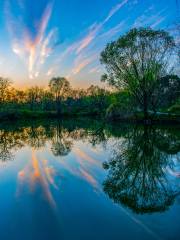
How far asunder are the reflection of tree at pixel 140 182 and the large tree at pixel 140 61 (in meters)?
27.0

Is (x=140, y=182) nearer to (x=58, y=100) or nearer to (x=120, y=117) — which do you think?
(x=120, y=117)

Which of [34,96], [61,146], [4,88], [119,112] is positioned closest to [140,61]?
[119,112]

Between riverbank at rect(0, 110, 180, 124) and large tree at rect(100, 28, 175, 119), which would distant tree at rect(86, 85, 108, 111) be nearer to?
riverbank at rect(0, 110, 180, 124)

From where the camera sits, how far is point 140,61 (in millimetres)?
38344

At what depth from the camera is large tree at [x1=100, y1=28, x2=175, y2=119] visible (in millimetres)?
37125

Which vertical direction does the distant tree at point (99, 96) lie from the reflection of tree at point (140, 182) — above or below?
above

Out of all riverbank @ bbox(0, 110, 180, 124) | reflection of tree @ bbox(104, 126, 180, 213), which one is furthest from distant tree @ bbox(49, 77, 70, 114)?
reflection of tree @ bbox(104, 126, 180, 213)

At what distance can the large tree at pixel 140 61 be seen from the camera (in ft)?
122

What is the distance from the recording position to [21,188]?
26.7 feet

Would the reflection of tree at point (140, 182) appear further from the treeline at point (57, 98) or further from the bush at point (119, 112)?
the treeline at point (57, 98)

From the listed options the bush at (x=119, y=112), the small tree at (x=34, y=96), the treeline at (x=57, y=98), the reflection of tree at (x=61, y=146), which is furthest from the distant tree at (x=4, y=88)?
the reflection of tree at (x=61, y=146)

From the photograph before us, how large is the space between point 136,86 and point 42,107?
277ft

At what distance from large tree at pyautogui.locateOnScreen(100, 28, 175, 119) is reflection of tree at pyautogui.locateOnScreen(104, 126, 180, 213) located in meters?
27.0

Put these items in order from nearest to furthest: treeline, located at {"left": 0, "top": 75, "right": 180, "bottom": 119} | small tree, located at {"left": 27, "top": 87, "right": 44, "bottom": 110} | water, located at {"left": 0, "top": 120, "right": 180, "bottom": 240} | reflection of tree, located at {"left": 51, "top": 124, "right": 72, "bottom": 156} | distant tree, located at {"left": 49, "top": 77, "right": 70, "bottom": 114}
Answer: water, located at {"left": 0, "top": 120, "right": 180, "bottom": 240}, reflection of tree, located at {"left": 51, "top": 124, "right": 72, "bottom": 156}, treeline, located at {"left": 0, "top": 75, "right": 180, "bottom": 119}, distant tree, located at {"left": 49, "top": 77, "right": 70, "bottom": 114}, small tree, located at {"left": 27, "top": 87, "right": 44, "bottom": 110}
